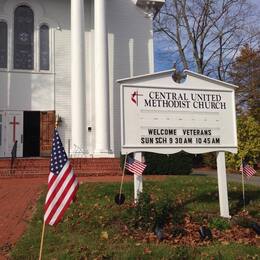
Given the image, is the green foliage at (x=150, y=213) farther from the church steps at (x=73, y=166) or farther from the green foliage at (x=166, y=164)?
the green foliage at (x=166, y=164)

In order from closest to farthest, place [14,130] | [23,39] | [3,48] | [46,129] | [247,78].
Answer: [14,130]
[46,129]
[3,48]
[23,39]
[247,78]

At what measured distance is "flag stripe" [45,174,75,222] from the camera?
20.6 feet

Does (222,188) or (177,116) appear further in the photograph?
(222,188)

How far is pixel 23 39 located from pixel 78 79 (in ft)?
13.2

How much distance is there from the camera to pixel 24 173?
16906 mm

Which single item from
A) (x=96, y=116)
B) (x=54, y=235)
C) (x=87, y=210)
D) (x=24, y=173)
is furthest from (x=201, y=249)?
(x=96, y=116)

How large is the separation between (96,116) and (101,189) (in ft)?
29.7

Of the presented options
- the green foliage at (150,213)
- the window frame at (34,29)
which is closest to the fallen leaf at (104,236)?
the green foliage at (150,213)

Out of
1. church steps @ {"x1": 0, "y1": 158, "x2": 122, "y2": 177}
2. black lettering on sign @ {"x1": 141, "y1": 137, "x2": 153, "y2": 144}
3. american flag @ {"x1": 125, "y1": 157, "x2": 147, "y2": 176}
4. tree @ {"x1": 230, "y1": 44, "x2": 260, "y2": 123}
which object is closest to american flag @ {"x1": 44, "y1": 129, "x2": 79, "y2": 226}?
american flag @ {"x1": 125, "y1": 157, "x2": 147, "y2": 176}

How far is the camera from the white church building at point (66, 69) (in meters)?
20.6

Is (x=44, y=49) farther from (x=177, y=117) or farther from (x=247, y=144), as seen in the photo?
(x=177, y=117)

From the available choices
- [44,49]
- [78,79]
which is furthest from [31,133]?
[44,49]

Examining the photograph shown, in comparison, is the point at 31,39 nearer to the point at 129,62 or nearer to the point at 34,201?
the point at 129,62

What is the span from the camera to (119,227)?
822 cm
